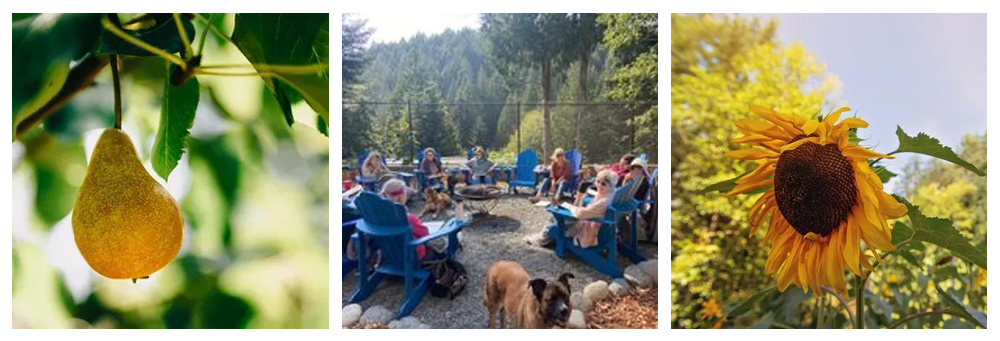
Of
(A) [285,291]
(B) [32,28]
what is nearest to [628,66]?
(A) [285,291]

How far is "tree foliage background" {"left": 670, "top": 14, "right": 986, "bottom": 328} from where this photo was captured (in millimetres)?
2910

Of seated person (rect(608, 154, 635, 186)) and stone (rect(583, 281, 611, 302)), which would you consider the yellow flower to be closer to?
stone (rect(583, 281, 611, 302))

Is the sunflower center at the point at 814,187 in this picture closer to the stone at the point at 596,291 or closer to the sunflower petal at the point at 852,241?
the sunflower petal at the point at 852,241

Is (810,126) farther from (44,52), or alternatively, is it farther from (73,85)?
(44,52)

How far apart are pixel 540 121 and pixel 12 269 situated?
2340 mm

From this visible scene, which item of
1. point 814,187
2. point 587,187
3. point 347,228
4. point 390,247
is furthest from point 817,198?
point 347,228

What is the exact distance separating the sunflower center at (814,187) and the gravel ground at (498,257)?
3.48ft

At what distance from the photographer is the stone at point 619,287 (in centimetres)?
302

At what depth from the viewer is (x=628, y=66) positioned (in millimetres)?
2967

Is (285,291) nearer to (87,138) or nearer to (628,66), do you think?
(87,138)

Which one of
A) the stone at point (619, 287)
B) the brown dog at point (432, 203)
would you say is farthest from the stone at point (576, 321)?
the brown dog at point (432, 203)

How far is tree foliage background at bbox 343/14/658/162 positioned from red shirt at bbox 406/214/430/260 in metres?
0.28

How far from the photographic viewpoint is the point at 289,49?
2834 millimetres

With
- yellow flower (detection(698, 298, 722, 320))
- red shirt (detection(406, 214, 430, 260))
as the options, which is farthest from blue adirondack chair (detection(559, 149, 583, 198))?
yellow flower (detection(698, 298, 722, 320))
